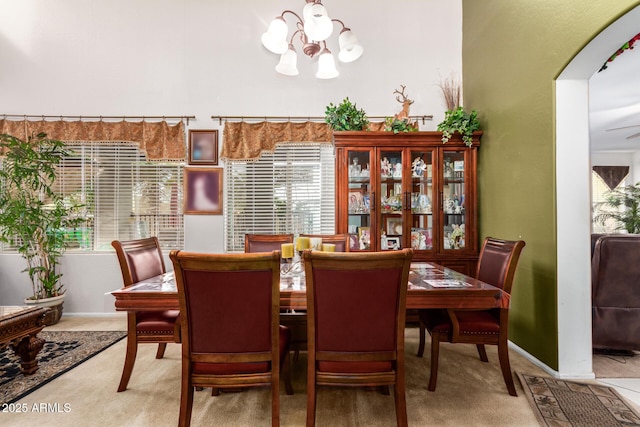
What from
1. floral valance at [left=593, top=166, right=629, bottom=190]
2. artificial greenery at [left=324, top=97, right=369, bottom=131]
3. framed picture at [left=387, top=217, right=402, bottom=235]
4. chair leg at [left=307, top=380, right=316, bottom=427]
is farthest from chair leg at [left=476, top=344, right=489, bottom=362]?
floral valance at [left=593, top=166, right=629, bottom=190]

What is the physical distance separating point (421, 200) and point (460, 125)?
32.9 inches

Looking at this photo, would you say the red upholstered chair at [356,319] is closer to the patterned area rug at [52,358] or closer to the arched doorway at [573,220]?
the arched doorway at [573,220]

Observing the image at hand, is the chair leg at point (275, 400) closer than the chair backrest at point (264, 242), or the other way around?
the chair leg at point (275, 400)

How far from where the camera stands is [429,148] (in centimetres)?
313

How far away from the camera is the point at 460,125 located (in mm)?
3029

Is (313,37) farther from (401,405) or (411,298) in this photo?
(401,405)

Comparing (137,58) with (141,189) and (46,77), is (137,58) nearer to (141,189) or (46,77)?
(46,77)

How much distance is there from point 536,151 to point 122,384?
3345 millimetres

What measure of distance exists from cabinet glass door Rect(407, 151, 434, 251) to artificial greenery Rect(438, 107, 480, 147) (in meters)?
0.25

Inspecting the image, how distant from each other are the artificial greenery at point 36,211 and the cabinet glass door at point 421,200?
356 cm

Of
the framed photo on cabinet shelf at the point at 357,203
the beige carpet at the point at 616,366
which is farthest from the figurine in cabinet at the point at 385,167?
the beige carpet at the point at 616,366

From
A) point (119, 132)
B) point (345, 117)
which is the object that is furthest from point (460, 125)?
point (119, 132)

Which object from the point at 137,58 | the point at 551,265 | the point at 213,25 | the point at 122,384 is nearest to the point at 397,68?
the point at 213,25

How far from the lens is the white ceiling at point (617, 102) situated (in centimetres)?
334
